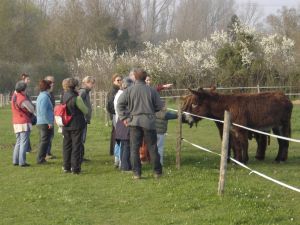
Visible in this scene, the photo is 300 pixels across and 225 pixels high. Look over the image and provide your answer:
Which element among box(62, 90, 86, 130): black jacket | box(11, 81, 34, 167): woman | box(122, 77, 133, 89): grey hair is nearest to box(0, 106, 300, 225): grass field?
box(11, 81, 34, 167): woman

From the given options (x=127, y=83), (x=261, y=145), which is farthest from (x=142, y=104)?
(x=261, y=145)

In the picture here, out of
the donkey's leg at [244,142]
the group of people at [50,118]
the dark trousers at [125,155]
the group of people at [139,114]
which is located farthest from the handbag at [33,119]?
the donkey's leg at [244,142]

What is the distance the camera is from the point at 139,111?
8.40 metres

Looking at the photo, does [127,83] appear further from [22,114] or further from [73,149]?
[22,114]

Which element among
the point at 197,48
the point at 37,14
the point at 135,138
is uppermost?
the point at 37,14

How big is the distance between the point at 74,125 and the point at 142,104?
1588 mm

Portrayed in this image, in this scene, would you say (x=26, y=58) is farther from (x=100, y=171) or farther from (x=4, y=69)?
(x=100, y=171)

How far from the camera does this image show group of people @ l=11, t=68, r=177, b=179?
27.7 feet

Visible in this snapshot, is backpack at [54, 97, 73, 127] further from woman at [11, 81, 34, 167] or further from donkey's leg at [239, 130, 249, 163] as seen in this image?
donkey's leg at [239, 130, 249, 163]

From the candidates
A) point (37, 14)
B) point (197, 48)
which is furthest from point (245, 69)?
point (37, 14)

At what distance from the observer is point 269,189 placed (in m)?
7.88

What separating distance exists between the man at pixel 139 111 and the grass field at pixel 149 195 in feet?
1.96

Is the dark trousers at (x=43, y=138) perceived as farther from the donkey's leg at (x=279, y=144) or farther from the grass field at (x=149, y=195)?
the donkey's leg at (x=279, y=144)

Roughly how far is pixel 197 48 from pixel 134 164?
34.8m
